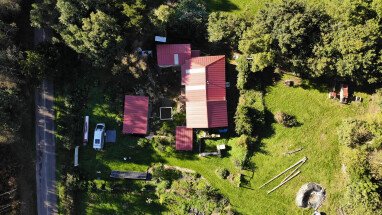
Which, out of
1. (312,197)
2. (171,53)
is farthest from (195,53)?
(312,197)

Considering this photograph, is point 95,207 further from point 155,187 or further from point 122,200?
point 155,187

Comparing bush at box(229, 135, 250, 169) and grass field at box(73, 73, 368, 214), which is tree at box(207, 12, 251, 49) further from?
bush at box(229, 135, 250, 169)

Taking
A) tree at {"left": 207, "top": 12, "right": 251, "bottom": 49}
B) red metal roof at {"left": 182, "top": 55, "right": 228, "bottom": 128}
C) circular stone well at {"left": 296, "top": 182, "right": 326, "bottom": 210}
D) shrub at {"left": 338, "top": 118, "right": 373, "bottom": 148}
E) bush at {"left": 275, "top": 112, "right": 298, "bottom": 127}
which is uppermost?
tree at {"left": 207, "top": 12, "right": 251, "bottom": 49}

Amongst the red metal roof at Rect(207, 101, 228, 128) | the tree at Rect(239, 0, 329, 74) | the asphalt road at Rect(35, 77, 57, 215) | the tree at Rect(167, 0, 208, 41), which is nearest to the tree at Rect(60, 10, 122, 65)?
the tree at Rect(167, 0, 208, 41)

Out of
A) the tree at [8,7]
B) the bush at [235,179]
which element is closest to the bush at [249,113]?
the bush at [235,179]

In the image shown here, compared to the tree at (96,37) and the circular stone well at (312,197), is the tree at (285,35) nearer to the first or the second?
the circular stone well at (312,197)

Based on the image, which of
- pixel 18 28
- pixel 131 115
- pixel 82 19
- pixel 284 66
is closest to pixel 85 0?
pixel 82 19
